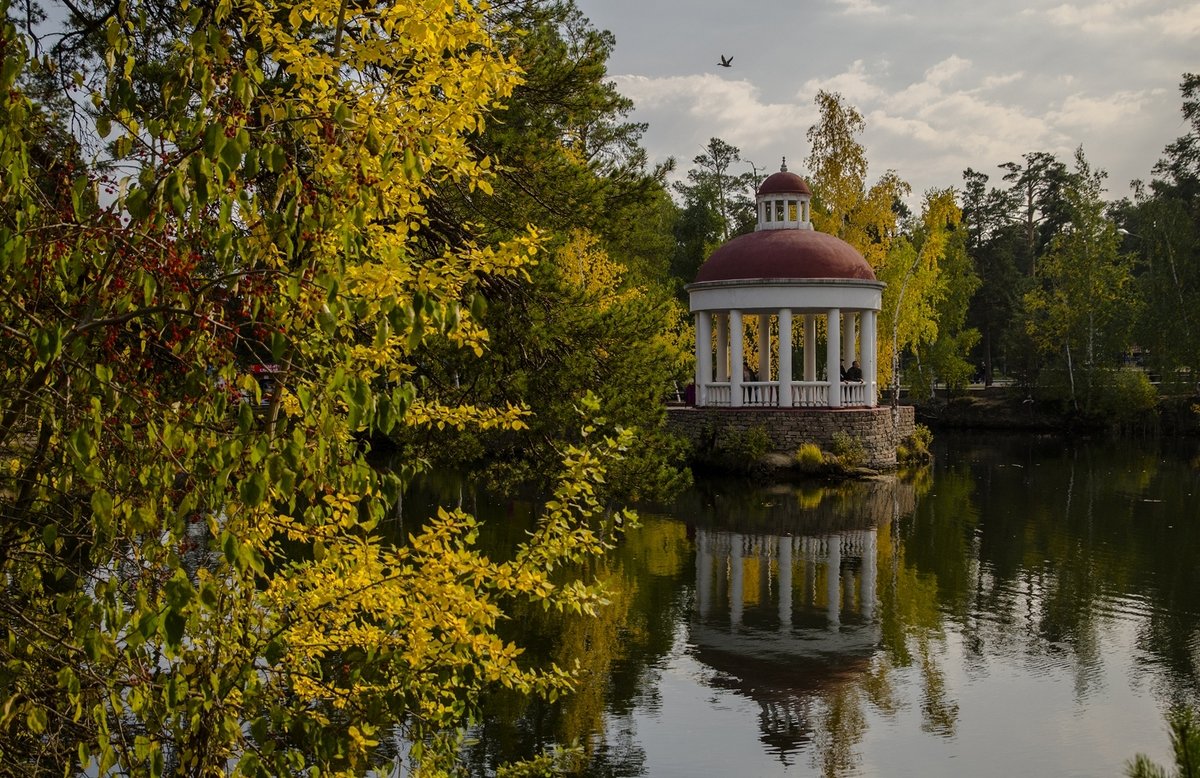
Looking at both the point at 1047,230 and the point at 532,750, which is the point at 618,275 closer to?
the point at 532,750

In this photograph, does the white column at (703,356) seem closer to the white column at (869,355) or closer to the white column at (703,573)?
the white column at (869,355)

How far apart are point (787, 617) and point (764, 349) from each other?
62.5 ft

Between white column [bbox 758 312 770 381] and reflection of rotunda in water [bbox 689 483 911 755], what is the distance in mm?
10878

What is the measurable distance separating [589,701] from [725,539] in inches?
378

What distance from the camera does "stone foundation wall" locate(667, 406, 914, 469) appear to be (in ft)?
97.8

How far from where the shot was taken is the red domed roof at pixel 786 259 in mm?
31000

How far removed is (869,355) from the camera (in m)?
32.1

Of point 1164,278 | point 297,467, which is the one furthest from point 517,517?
point 1164,278

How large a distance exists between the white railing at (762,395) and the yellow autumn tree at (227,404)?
83.8 ft

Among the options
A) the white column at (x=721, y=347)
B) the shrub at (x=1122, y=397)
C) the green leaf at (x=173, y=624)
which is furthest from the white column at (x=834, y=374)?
the green leaf at (x=173, y=624)

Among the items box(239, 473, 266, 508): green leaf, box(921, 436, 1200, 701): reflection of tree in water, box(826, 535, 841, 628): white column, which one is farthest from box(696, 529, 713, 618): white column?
box(239, 473, 266, 508): green leaf

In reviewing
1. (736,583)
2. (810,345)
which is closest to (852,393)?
(810,345)

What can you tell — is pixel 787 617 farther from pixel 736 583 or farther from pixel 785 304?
pixel 785 304

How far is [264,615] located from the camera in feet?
15.7
